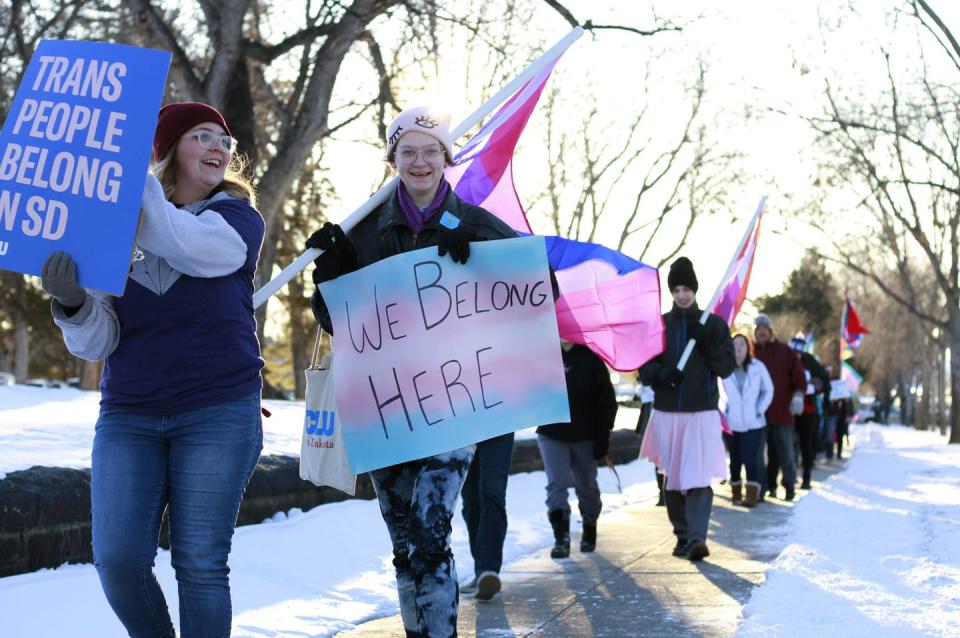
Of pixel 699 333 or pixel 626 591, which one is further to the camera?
pixel 699 333

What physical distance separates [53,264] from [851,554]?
6528 mm

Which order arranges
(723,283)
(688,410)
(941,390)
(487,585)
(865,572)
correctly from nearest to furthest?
(487,585)
(865,572)
(688,410)
(723,283)
(941,390)

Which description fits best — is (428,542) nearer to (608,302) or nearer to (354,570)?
(608,302)

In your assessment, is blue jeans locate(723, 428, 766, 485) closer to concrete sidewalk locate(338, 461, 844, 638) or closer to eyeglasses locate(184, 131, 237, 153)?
concrete sidewalk locate(338, 461, 844, 638)

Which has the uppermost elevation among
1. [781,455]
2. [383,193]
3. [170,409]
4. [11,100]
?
[11,100]

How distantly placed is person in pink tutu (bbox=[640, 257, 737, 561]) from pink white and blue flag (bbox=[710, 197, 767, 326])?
4.30ft

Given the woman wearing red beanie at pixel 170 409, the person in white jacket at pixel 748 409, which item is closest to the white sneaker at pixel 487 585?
the woman wearing red beanie at pixel 170 409

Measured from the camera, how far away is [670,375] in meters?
8.96

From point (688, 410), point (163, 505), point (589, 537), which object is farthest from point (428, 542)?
point (589, 537)

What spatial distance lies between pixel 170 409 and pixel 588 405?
576 cm

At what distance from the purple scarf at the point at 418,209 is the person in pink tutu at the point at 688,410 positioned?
4465mm

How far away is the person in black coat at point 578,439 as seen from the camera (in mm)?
9172

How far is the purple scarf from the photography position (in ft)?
15.6

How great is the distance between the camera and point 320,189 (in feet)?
92.6
